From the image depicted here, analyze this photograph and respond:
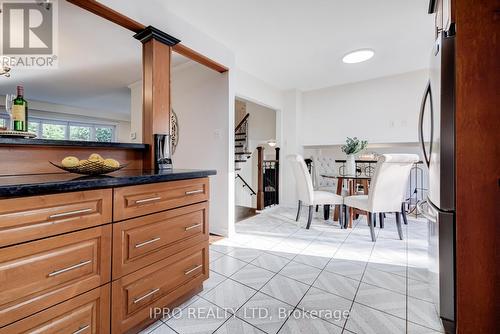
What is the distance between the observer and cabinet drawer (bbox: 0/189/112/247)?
0.74m

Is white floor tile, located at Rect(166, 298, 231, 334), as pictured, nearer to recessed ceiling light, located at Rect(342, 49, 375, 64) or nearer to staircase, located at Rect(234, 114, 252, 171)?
recessed ceiling light, located at Rect(342, 49, 375, 64)

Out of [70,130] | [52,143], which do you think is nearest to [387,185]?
[52,143]

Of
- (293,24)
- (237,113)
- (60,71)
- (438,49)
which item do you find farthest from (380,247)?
(237,113)

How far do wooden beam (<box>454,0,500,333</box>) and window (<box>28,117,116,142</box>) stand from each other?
2.65 meters

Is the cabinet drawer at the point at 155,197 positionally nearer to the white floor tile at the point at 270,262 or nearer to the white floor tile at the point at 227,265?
the white floor tile at the point at 227,265

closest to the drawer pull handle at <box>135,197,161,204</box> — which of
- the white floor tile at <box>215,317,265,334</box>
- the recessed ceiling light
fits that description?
the white floor tile at <box>215,317,265,334</box>

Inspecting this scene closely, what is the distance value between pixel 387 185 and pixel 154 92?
8.50ft

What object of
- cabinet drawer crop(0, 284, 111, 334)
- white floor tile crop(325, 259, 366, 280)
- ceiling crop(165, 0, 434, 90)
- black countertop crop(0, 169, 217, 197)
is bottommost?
white floor tile crop(325, 259, 366, 280)

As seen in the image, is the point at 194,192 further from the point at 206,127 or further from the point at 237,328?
the point at 206,127

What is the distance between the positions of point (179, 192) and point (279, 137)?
347 centimetres

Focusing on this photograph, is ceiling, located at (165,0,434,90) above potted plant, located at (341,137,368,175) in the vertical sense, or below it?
above

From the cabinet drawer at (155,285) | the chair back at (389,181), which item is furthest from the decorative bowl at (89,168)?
the chair back at (389,181)

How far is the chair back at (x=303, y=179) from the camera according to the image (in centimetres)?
297

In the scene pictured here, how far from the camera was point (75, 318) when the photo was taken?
0.91 m
